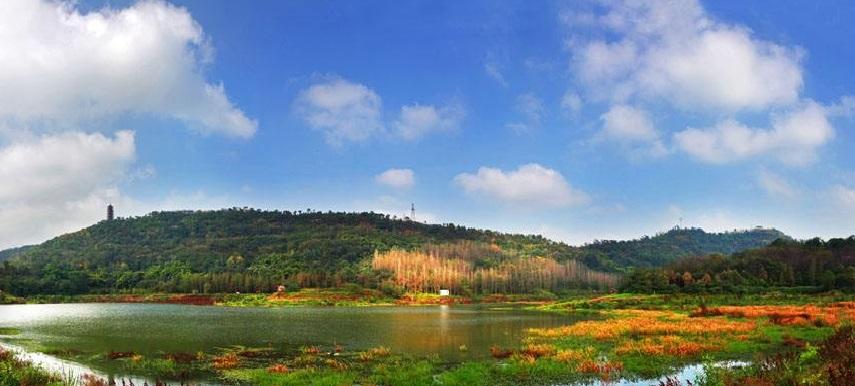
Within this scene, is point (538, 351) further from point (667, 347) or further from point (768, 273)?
point (768, 273)

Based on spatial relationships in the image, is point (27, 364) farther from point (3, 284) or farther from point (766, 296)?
point (3, 284)

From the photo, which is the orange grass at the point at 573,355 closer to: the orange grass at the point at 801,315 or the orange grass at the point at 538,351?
the orange grass at the point at 538,351

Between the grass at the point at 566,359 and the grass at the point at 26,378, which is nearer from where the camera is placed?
the grass at the point at 26,378

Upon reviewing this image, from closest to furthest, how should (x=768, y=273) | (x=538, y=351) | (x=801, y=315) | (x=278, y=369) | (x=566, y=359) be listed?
(x=278, y=369) < (x=566, y=359) < (x=538, y=351) < (x=801, y=315) < (x=768, y=273)

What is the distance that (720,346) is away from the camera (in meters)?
40.0

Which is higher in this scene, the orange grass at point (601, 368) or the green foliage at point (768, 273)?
the green foliage at point (768, 273)

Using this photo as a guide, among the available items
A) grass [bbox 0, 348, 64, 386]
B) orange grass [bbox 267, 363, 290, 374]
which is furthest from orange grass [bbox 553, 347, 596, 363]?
grass [bbox 0, 348, 64, 386]

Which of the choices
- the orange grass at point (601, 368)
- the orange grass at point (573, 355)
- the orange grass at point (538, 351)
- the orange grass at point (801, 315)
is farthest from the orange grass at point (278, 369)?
the orange grass at point (801, 315)

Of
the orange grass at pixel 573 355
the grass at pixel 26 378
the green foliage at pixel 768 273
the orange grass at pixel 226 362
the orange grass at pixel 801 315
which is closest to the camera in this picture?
the grass at pixel 26 378

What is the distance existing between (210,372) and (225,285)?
573 ft

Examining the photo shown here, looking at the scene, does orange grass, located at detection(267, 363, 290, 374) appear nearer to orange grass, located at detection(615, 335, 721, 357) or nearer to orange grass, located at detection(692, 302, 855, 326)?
orange grass, located at detection(615, 335, 721, 357)

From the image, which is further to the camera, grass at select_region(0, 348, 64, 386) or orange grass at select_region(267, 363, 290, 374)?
orange grass at select_region(267, 363, 290, 374)

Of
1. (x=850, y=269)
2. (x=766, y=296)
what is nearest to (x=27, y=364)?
(x=766, y=296)

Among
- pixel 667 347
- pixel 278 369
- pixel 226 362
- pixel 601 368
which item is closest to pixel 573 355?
pixel 601 368
